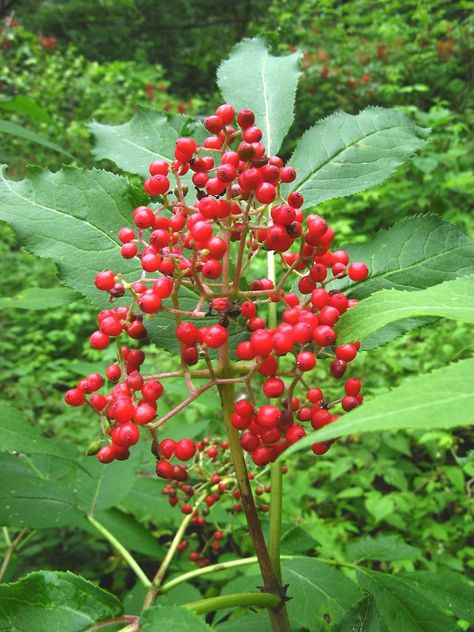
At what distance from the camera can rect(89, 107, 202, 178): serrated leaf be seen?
127 centimetres

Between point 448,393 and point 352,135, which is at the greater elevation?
point 352,135

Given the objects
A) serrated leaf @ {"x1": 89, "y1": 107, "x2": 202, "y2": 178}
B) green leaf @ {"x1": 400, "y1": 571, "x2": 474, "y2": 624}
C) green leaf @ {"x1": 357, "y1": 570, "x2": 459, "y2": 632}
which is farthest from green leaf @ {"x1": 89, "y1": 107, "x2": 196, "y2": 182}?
green leaf @ {"x1": 400, "y1": 571, "x2": 474, "y2": 624}

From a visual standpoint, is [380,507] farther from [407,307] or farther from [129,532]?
[407,307]

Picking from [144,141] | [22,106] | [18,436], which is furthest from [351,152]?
[22,106]

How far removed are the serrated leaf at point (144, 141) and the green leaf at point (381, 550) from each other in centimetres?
125

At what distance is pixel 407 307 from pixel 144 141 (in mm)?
789

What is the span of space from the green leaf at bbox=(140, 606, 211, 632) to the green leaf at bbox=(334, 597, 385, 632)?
0.30 meters

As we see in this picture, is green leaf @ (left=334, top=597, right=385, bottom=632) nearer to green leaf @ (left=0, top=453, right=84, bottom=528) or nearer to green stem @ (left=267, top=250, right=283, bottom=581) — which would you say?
green stem @ (left=267, top=250, right=283, bottom=581)

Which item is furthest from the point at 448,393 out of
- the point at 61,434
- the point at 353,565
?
the point at 61,434

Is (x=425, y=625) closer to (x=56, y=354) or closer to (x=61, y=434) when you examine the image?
(x=61, y=434)

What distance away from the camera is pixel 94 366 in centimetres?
226

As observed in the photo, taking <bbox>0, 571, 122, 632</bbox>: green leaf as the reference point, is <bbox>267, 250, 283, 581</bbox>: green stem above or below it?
above

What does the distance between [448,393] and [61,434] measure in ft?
12.6

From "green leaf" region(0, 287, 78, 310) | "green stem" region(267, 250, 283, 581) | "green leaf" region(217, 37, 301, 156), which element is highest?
"green leaf" region(217, 37, 301, 156)
